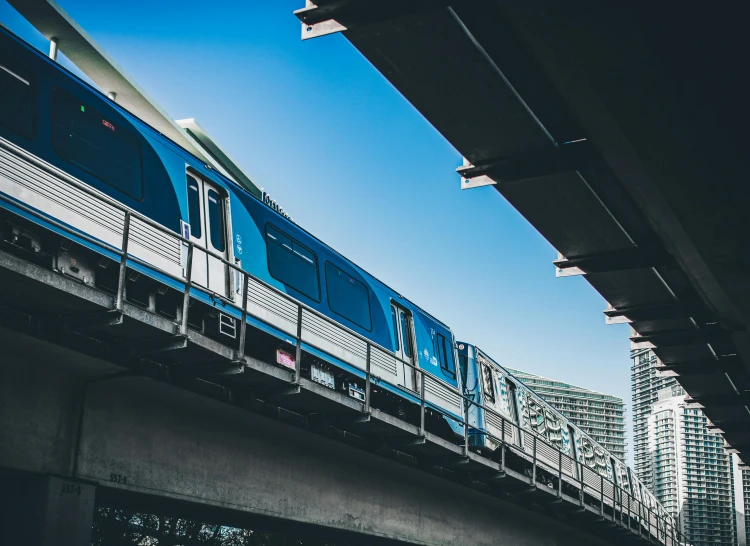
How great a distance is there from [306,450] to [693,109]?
875 centimetres

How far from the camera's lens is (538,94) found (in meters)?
7.42

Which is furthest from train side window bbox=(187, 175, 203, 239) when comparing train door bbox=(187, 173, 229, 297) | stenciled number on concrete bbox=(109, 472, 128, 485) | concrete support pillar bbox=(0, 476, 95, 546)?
concrete support pillar bbox=(0, 476, 95, 546)

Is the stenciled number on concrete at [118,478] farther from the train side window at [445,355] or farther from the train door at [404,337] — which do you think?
the train side window at [445,355]

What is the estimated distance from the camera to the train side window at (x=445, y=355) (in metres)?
21.1

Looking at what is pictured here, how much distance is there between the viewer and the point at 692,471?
14488 cm

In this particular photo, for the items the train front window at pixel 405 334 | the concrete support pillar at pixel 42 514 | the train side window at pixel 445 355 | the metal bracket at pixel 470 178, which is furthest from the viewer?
the train side window at pixel 445 355

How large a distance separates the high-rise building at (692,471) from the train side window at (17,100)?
446 feet

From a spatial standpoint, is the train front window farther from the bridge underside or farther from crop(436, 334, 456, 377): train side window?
the bridge underside

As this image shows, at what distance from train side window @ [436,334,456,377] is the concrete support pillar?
1247 centimetres

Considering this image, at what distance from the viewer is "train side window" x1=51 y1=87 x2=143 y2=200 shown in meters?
11.0

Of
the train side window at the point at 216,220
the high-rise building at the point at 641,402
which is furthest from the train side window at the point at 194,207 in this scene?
the high-rise building at the point at 641,402

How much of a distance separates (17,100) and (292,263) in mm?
6063

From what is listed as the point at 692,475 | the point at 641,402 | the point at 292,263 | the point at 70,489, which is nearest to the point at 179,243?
the point at 292,263

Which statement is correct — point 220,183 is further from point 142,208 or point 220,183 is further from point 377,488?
point 377,488
